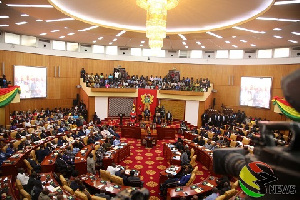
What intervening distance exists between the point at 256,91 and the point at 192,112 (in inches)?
257

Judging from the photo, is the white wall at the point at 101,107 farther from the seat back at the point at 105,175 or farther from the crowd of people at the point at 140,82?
the seat back at the point at 105,175

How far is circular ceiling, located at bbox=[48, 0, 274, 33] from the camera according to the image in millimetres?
9094

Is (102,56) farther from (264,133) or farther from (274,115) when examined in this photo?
(264,133)

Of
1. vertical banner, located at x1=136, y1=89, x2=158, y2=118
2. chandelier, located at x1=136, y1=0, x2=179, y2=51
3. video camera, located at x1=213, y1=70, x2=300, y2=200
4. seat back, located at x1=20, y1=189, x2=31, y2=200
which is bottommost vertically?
seat back, located at x1=20, y1=189, x2=31, y2=200

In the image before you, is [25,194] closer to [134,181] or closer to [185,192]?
[134,181]

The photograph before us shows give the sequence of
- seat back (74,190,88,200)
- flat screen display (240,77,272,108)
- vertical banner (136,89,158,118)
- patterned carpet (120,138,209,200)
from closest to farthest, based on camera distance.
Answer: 1. seat back (74,190,88,200)
2. patterned carpet (120,138,209,200)
3. flat screen display (240,77,272,108)
4. vertical banner (136,89,158,118)

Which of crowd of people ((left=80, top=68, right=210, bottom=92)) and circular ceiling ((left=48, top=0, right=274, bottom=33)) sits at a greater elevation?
circular ceiling ((left=48, top=0, right=274, bottom=33))

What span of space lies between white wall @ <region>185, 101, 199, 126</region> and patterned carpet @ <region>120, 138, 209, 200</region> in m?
6.18

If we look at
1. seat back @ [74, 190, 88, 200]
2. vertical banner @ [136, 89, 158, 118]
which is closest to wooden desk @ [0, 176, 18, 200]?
seat back @ [74, 190, 88, 200]

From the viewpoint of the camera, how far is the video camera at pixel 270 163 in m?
1.18

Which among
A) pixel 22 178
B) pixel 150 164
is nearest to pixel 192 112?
pixel 150 164

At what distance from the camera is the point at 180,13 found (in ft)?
34.2

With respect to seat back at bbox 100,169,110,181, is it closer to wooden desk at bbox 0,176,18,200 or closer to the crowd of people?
wooden desk at bbox 0,176,18,200

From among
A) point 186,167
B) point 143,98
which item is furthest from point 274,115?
point 186,167
